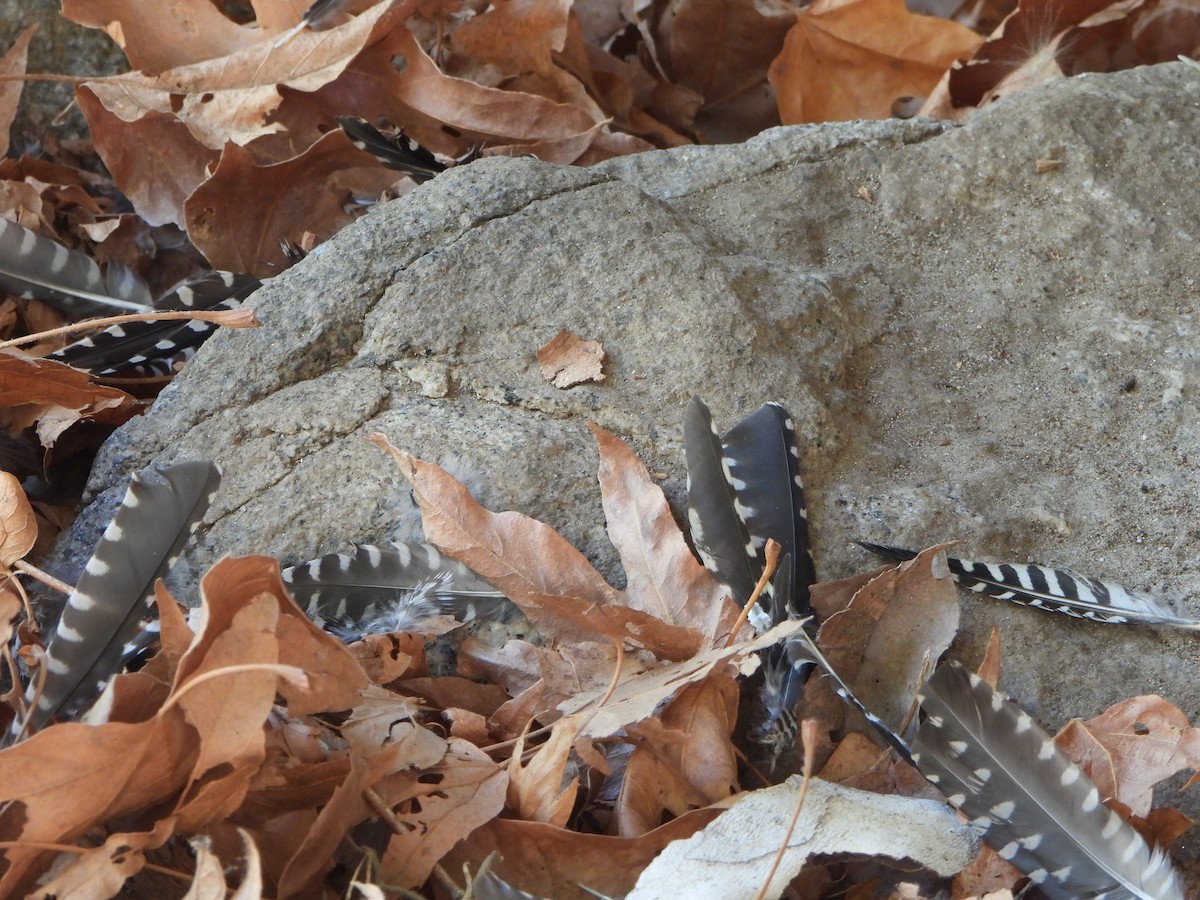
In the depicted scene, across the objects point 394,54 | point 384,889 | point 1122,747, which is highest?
point 394,54

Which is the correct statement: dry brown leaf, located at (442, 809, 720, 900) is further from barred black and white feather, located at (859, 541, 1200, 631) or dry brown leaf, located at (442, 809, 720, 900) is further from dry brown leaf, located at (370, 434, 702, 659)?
barred black and white feather, located at (859, 541, 1200, 631)

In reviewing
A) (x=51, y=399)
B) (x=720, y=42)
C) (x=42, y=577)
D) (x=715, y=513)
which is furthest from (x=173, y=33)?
(x=715, y=513)

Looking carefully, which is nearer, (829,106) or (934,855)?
(934,855)

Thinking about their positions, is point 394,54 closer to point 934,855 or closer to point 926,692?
point 926,692

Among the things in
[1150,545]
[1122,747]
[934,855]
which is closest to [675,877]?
[934,855]

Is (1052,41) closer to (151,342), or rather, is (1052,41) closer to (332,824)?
(151,342)

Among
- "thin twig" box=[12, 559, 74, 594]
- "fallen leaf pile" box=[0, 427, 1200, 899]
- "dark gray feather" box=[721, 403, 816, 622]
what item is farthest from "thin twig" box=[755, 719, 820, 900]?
"thin twig" box=[12, 559, 74, 594]

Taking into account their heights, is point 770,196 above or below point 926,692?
above

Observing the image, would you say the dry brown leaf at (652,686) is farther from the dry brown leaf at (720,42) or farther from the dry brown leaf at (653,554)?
the dry brown leaf at (720,42)
